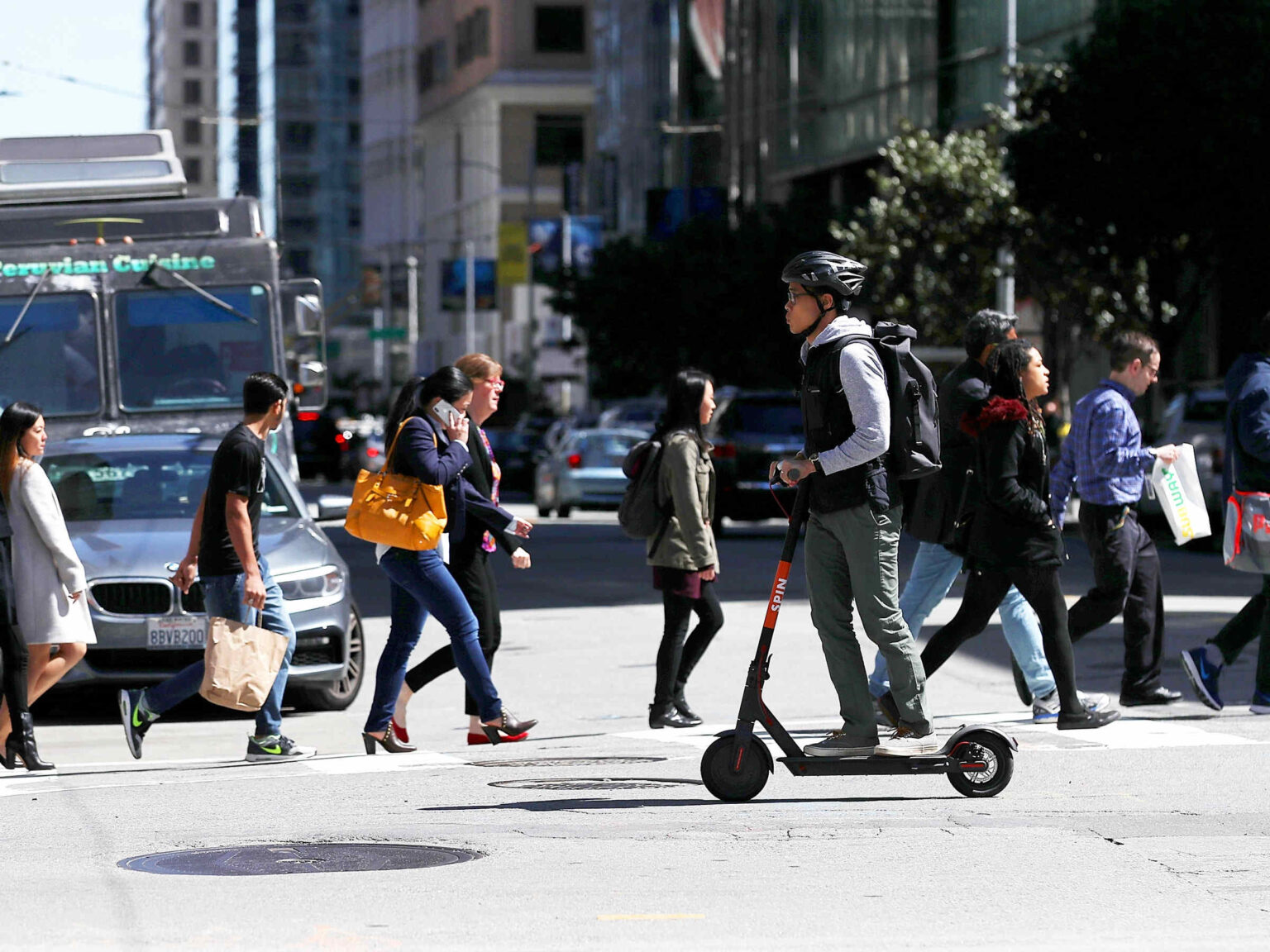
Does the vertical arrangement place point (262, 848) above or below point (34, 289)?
below

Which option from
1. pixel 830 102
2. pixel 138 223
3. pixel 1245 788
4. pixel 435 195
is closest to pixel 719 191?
pixel 830 102

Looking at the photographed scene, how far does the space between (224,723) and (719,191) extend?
47480 mm

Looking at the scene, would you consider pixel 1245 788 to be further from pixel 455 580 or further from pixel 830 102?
pixel 830 102

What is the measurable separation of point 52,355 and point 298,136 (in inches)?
5345

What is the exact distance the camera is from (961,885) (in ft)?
23.2

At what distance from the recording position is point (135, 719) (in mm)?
10578

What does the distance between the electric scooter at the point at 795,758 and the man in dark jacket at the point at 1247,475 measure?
9.63 ft

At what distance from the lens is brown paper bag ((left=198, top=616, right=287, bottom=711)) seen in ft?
33.7

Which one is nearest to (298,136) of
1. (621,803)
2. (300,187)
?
(300,187)

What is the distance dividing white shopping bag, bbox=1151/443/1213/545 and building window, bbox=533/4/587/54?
96234mm

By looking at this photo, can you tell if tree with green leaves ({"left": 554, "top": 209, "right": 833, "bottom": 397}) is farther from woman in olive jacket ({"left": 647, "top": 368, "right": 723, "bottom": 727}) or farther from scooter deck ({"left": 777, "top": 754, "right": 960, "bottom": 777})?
scooter deck ({"left": 777, "top": 754, "right": 960, "bottom": 777})

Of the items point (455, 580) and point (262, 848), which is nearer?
point (262, 848)

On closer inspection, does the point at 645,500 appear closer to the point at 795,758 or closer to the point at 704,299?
the point at 795,758

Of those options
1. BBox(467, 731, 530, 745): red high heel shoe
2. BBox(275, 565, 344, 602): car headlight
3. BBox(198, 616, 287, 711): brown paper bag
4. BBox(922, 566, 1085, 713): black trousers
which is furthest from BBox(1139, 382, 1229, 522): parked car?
BBox(198, 616, 287, 711): brown paper bag
